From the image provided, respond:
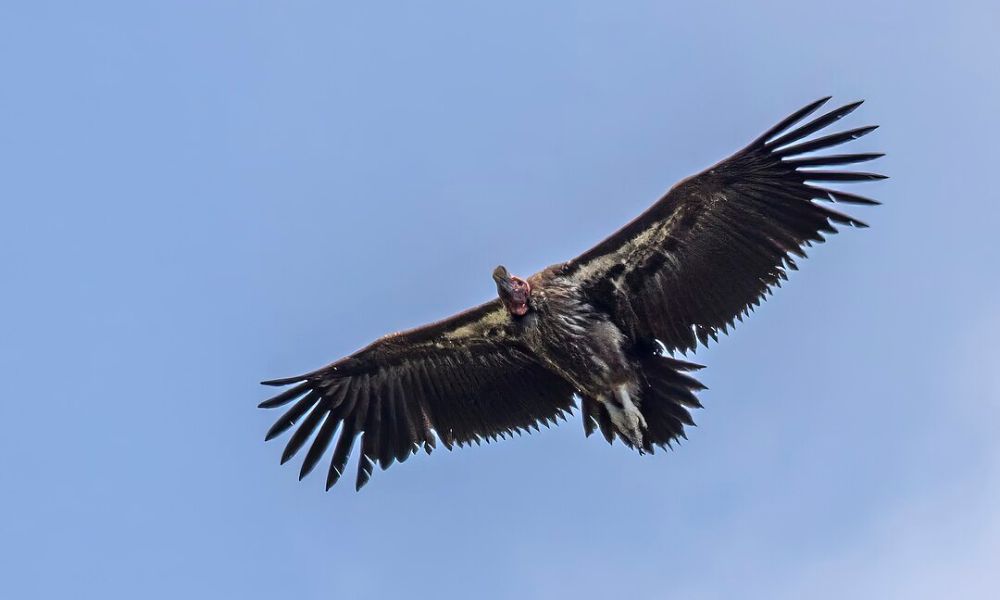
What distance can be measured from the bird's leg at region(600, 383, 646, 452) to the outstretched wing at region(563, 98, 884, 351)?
70 cm

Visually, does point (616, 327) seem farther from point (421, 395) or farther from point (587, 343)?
point (421, 395)

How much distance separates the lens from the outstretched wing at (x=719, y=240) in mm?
15664

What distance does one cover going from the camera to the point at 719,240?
16.1 metres

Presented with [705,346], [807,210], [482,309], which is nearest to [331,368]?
[482,309]

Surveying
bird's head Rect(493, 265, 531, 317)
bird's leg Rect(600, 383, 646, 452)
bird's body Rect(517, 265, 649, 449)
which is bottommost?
bird's leg Rect(600, 383, 646, 452)

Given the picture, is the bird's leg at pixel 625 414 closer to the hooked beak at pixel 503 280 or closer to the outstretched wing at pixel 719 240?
the outstretched wing at pixel 719 240

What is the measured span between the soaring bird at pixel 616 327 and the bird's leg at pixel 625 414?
0.04 ft

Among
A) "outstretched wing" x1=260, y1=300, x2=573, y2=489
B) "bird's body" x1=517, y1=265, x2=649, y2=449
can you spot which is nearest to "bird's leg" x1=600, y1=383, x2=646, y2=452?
"bird's body" x1=517, y1=265, x2=649, y2=449

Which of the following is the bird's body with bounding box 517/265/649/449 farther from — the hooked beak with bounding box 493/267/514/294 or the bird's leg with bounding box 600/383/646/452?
the hooked beak with bounding box 493/267/514/294

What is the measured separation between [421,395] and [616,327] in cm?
271

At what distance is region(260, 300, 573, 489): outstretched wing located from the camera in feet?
56.8

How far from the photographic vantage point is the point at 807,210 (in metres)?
15.8

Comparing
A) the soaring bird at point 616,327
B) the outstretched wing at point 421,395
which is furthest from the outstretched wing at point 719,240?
the outstretched wing at point 421,395

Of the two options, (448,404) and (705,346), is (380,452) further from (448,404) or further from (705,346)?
(705,346)
